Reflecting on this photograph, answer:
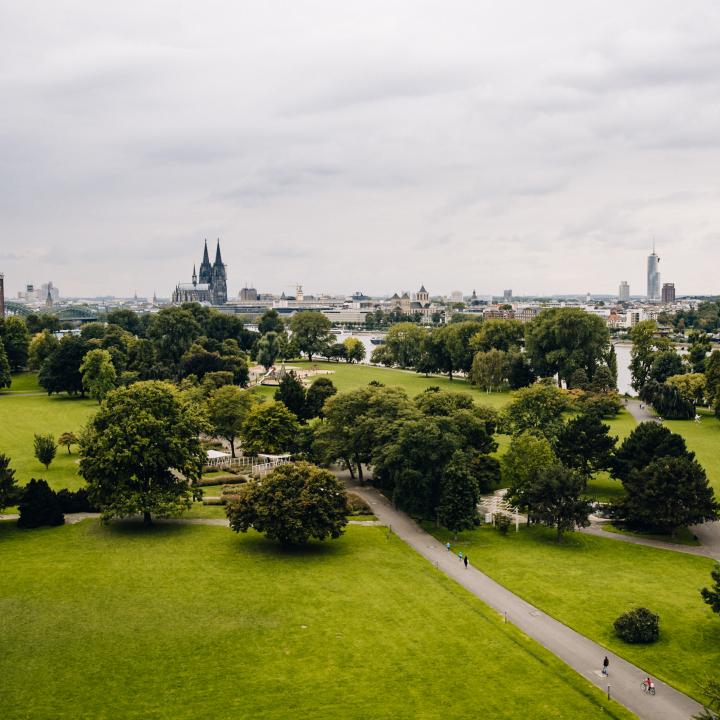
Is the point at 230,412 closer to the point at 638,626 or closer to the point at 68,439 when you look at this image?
the point at 68,439

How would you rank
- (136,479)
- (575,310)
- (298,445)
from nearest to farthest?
(136,479) → (298,445) → (575,310)

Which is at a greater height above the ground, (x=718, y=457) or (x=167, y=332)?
(x=167, y=332)

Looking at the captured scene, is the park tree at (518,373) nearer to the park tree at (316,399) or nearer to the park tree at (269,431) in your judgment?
the park tree at (316,399)

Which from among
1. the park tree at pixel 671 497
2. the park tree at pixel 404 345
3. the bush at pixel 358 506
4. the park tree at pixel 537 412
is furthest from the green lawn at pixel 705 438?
the park tree at pixel 404 345

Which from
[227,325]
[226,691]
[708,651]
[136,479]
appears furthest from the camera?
[227,325]

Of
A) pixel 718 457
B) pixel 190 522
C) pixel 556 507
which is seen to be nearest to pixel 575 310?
pixel 718 457

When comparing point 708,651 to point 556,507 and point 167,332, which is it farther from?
point 167,332

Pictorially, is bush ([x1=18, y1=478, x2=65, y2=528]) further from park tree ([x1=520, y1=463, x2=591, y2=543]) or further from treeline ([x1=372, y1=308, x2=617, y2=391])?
treeline ([x1=372, y1=308, x2=617, y2=391])
